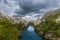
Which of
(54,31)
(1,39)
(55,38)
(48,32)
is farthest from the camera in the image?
(48,32)

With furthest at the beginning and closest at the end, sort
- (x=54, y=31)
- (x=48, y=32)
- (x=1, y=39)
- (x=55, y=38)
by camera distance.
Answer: (x=48, y=32) → (x=54, y=31) → (x=55, y=38) → (x=1, y=39)

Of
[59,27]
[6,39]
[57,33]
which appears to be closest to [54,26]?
[59,27]

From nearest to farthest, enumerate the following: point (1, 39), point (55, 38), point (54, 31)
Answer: point (1, 39)
point (55, 38)
point (54, 31)

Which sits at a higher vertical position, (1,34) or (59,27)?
(59,27)

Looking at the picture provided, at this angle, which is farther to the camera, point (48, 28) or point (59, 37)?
point (48, 28)

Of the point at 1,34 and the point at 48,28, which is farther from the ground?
the point at 48,28

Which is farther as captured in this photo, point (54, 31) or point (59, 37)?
point (54, 31)

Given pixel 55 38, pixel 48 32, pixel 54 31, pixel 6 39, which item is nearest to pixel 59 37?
pixel 55 38

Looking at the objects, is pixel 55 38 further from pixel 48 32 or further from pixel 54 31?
pixel 48 32

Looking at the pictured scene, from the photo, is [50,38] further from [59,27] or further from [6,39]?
[6,39]
